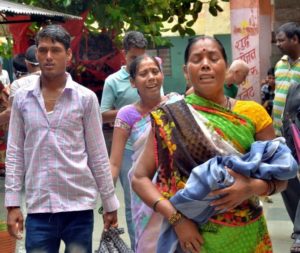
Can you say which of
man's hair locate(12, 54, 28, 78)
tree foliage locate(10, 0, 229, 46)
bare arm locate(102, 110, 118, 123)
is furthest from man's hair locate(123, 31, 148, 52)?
tree foliage locate(10, 0, 229, 46)

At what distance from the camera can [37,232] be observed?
4.73 meters

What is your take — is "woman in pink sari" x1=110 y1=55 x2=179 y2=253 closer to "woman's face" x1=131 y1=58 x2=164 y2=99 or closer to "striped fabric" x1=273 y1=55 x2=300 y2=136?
"woman's face" x1=131 y1=58 x2=164 y2=99

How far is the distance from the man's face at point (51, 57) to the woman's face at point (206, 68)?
1.26m

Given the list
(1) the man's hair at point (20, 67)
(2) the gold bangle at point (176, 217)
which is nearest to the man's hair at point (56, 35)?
(2) the gold bangle at point (176, 217)

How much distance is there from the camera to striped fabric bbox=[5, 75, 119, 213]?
474 centimetres

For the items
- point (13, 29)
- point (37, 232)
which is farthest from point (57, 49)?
point (13, 29)

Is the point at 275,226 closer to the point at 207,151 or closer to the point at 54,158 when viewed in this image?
the point at 54,158

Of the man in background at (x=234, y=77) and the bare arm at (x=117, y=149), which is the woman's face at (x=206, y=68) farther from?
the man in background at (x=234, y=77)

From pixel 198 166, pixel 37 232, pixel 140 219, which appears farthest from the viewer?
pixel 140 219

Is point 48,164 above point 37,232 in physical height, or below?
above

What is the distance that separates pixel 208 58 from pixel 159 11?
910 centimetres

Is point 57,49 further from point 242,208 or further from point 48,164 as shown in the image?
point 242,208

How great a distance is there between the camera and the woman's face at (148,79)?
595 centimetres

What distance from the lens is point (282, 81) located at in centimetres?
806
